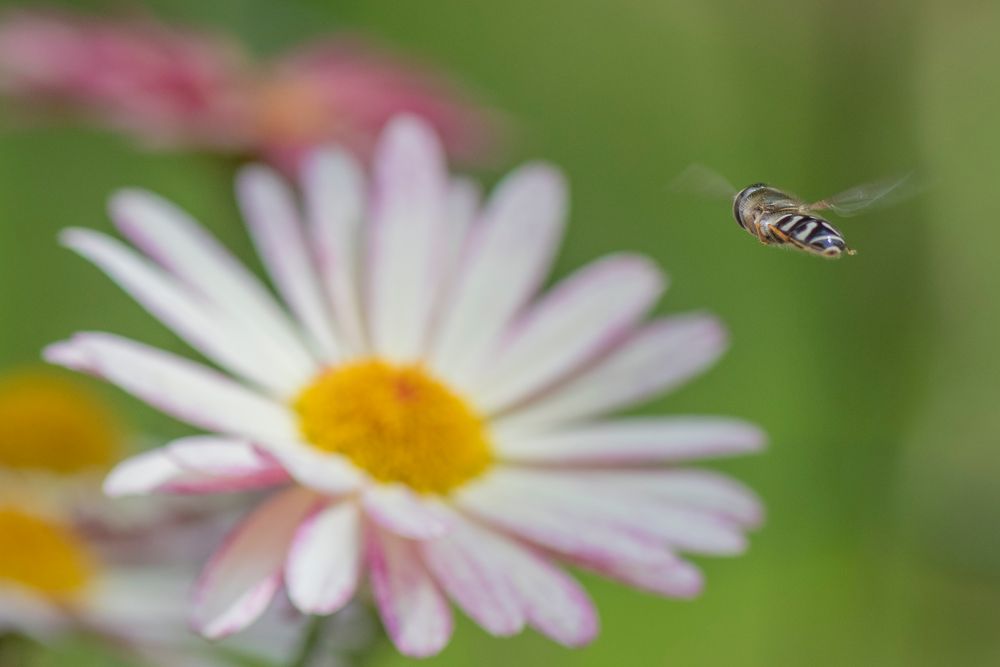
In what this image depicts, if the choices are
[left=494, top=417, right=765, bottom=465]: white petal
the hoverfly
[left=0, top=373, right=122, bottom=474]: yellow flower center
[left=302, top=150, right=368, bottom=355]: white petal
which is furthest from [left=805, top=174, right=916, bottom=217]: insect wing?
[left=0, top=373, right=122, bottom=474]: yellow flower center

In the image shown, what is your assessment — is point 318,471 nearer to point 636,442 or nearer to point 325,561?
point 325,561

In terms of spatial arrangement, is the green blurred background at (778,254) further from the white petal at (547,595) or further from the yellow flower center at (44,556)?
the white petal at (547,595)

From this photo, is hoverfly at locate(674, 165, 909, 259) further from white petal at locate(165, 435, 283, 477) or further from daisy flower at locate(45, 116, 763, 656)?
white petal at locate(165, 435, 283, 477)

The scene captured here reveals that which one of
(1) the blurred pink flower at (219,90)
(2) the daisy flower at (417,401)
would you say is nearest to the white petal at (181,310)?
(2) the daisy flower at (417,401)

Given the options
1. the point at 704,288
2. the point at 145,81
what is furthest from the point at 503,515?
the point at 704,288

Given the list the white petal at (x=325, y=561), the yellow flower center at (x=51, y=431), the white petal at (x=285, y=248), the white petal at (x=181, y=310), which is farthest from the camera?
the yellow flower center at (x=51, y=431)

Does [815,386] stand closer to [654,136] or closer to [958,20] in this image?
[958,20]
